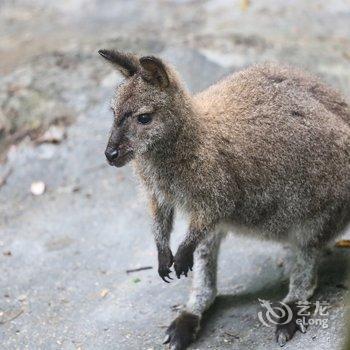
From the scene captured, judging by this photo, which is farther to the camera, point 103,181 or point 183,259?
point 103,181

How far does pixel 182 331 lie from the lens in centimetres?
484

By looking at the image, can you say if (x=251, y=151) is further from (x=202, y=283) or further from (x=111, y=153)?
(x=202, y=283)

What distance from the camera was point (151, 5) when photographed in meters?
10.2

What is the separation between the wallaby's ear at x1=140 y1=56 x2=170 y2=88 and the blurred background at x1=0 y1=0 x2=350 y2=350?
1.69 meters

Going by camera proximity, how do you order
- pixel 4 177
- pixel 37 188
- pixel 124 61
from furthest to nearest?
1. pixel 4 177
2. pixel 37 188
3. pixel 124 61

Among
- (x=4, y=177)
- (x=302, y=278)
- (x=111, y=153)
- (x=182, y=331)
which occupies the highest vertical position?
(x=111, y=153)

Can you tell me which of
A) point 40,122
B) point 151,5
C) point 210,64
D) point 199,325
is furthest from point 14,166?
point 151,5

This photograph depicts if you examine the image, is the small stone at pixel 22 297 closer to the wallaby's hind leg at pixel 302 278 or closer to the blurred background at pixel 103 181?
the blurred background at pixel 103 181

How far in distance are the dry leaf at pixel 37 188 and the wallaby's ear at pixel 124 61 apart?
264 cm

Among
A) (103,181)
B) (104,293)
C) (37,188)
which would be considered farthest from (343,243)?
(37,188)

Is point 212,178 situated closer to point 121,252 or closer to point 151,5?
point 121,252

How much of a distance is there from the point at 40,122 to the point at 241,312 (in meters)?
3.22

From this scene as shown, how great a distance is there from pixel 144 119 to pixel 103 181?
264cm

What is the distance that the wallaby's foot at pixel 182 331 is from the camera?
4789mm
